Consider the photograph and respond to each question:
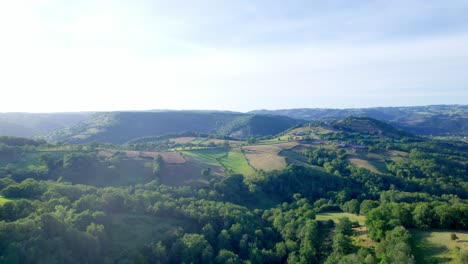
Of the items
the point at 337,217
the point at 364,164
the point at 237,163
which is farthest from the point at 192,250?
the point at 364,164

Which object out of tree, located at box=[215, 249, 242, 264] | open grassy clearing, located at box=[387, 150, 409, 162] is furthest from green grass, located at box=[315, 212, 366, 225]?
open grassy clearing, located at box=[387, 150, 409, 162]

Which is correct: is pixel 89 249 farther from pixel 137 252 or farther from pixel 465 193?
pixel 465 193

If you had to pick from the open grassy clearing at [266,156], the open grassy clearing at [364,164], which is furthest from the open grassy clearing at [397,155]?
the open grassy clearing at [266,156]

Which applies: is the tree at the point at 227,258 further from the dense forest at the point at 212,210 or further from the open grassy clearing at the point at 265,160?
the open grassy clearing at the point at 265,160

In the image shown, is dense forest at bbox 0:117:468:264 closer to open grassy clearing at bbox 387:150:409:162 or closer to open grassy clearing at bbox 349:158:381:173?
open grassy clearing at bbox 349:158:381:173

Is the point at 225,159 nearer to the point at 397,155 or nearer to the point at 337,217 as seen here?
the point at 337,217

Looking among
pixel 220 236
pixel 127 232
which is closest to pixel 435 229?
pixel 220 236
